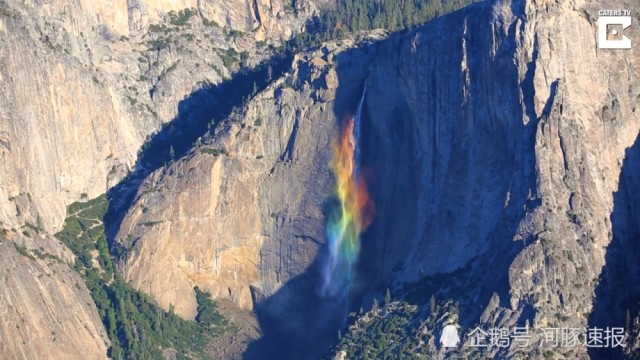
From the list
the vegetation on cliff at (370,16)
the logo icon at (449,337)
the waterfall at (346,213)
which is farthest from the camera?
the vegetation on cliff at (370,16)

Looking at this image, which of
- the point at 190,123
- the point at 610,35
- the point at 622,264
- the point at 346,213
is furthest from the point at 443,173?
the point at 190,123

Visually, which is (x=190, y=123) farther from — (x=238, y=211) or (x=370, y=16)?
(x=370, y=16)

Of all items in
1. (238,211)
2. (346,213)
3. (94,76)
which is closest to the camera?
(346,213)

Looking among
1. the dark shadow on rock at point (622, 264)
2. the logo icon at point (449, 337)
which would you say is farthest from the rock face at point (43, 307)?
the dark shadow on rock at point (622, 264)

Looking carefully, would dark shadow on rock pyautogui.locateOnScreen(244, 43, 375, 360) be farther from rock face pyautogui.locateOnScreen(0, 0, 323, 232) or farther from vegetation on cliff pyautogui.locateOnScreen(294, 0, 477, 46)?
rock face pyautogui.locateOnScreen(0, 0, 323, 232)

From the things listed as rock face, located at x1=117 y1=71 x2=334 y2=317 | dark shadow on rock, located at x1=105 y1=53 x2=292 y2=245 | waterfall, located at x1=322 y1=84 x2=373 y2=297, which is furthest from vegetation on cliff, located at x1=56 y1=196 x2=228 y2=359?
waterfall, located at x1=322 y1=84 x2=373 y2=297

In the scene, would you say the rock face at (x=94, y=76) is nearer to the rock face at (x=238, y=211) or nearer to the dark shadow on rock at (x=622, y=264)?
the rock face at (x=238, y=211)

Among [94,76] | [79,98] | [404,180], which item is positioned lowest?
[404,180]
